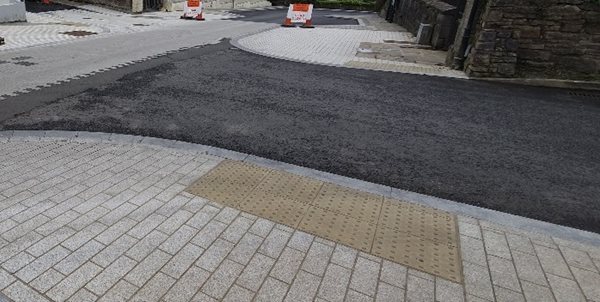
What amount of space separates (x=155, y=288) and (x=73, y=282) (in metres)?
0.64

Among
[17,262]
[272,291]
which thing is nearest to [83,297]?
[17,262]

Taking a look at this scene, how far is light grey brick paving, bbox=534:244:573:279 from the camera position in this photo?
3.43 meters

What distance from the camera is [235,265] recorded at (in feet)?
10.6

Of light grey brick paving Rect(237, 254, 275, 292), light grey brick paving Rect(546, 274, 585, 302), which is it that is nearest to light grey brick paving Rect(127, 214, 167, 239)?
light grey brick paving Rect(237, 254, 275, 292)

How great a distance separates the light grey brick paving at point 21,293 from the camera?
2.76 metres

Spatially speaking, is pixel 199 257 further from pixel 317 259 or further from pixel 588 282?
pixel 588 282

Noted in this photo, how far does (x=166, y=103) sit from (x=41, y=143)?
2487 millimetres

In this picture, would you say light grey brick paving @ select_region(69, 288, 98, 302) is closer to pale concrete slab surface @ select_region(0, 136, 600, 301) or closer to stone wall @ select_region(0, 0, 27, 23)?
pale concrete slab surface @ select_region(0, 136, 600, 301)

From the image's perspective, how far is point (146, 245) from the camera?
3402mm

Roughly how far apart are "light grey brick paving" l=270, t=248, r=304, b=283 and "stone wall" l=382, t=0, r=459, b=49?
14935mm

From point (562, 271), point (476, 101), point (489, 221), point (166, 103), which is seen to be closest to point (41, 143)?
point (166, 103)

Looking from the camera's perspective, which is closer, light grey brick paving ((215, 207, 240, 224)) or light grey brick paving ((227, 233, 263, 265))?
light grey brick paving ((227, 233, 263, 265))

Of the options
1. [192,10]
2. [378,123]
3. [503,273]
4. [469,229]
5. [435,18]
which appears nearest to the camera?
[503,273]

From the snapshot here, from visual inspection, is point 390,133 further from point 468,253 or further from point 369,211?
point 468,253
